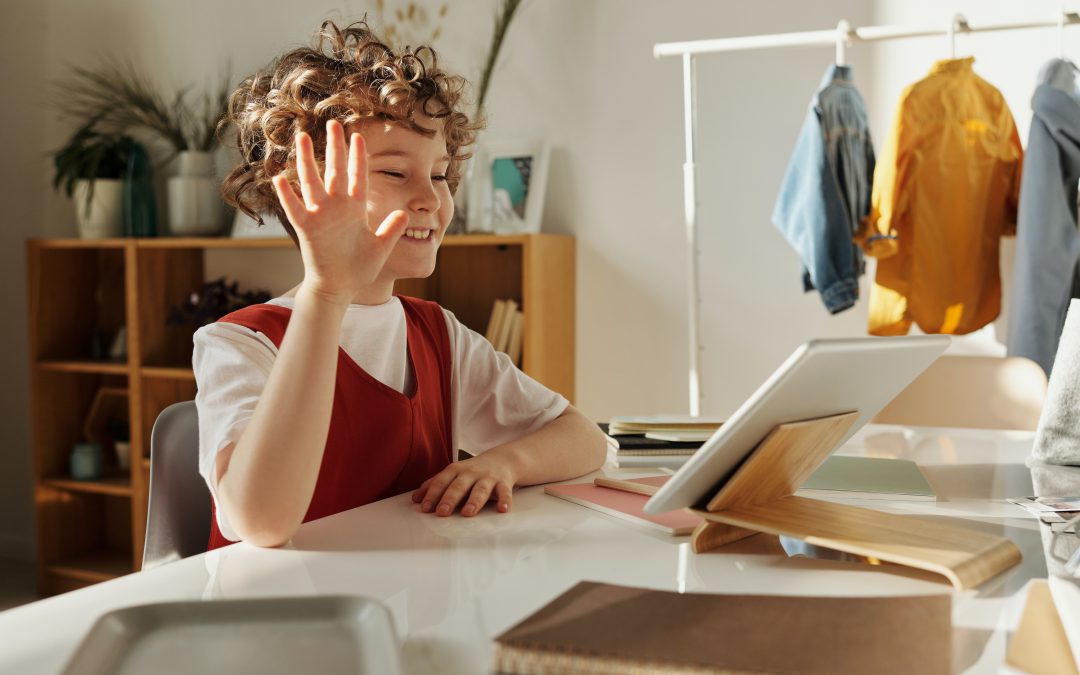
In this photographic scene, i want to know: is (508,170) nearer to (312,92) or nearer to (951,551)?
(312,92)

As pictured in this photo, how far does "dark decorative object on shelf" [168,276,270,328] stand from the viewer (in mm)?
3473

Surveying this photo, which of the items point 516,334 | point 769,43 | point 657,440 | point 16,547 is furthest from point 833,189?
point 16,547

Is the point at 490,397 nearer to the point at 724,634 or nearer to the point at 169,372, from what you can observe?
the point at 724,634

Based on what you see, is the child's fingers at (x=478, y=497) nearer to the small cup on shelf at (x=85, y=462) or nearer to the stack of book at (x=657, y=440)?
the stack of book at (x=657, y=440)

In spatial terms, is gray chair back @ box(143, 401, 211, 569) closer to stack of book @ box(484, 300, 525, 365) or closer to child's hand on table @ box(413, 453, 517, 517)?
child's hand on table @ box(413, 453, 517, 517)

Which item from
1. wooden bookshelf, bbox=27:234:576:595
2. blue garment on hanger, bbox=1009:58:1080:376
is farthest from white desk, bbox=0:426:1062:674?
wooden bookshelf, bbox=27:234:576:595

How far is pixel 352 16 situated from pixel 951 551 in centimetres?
300

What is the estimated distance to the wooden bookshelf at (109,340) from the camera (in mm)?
3205

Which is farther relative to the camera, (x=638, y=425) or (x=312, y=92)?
(x=638, y=425)

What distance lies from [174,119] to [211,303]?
69 centimetres

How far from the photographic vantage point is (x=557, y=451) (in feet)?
4.07

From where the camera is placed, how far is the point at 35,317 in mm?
3604

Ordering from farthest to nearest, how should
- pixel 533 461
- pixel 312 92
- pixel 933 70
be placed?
pixel 933 70 → pixel 312 92 → pixel 533 461

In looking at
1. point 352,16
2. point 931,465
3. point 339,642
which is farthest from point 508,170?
point 339,642
